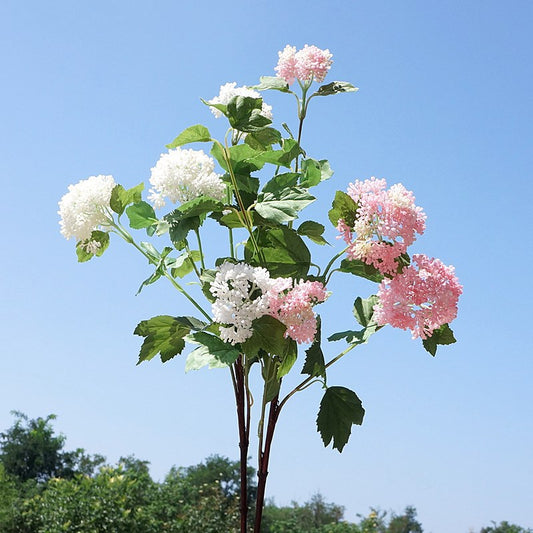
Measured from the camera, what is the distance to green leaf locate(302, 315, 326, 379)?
1878 mm

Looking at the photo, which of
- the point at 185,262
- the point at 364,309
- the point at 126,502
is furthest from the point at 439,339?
the point at 126,502

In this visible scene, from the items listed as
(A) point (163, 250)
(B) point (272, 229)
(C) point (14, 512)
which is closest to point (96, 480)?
(C) point (14, 512)

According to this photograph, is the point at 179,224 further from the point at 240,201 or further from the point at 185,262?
the point at 185,262

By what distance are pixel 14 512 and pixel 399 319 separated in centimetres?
537

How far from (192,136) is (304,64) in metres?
0.54

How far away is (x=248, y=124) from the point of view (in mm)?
1791

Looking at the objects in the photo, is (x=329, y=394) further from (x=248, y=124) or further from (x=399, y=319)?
(x=248, y=124)

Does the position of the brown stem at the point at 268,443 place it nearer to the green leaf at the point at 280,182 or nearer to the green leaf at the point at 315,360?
the green leaf at the point at 315,360

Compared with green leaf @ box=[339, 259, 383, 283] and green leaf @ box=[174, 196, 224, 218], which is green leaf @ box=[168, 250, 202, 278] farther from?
green leaf @ box=[339, 259, 383, 283]

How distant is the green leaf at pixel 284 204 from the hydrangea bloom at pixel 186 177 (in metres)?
0.16

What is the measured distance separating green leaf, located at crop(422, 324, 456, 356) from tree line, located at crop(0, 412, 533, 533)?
403cm

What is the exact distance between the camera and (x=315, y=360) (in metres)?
1.88

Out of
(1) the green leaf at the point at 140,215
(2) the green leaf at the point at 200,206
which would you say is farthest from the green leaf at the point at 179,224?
(1) the green leaf at the point at 140,215

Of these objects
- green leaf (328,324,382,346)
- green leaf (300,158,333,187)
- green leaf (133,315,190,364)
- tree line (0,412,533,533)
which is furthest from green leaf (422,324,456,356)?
tree line (0,412,533,533)
